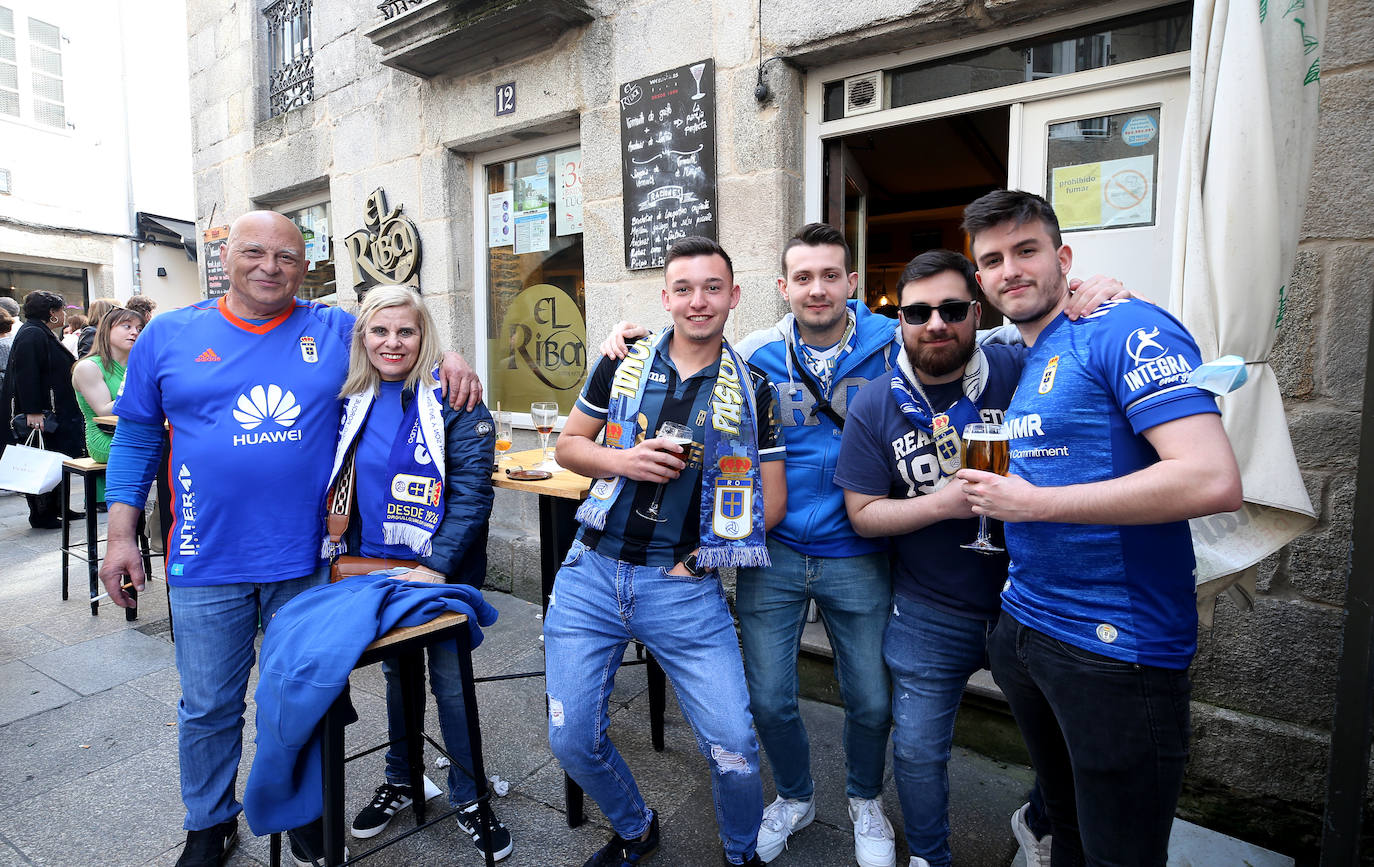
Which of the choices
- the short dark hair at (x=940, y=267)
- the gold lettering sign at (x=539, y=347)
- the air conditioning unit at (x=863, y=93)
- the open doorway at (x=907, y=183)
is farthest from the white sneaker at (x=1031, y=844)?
the gold lettering sign at (x=539, y=347)

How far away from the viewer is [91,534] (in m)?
4.84

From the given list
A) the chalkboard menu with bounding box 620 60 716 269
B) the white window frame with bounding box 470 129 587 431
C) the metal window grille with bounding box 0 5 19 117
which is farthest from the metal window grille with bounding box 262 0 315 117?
the metal window grille with bounding box 0 5 19 117

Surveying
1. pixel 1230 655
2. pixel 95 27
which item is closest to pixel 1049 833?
pixel 1230 655

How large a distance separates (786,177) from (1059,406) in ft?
8.06

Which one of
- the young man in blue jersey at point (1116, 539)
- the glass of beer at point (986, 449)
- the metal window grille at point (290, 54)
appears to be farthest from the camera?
the metal window grille at point (290, 54)

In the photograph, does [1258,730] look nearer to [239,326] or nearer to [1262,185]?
[1262,185]

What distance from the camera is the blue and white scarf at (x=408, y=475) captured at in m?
2.42

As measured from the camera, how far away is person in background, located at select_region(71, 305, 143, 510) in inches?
201

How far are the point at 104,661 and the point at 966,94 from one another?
546 centimetres

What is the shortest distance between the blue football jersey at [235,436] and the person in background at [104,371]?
11.8 feet

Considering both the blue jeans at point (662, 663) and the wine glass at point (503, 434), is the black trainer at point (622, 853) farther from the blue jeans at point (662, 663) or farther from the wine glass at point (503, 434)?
the wine glass at point (503, 434)

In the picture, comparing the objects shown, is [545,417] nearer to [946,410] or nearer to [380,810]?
[380,810]

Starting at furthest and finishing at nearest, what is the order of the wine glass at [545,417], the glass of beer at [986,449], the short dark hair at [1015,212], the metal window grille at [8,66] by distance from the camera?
the metal window grille at [8,66], the wine glass at [545,417], the short dark hair at [1015,212], the glass of beer at [986,449]

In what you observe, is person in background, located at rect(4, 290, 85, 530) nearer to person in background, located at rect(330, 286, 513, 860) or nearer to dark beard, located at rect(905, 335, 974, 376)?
person in background, located at rect(330, 286, 513, 860)
